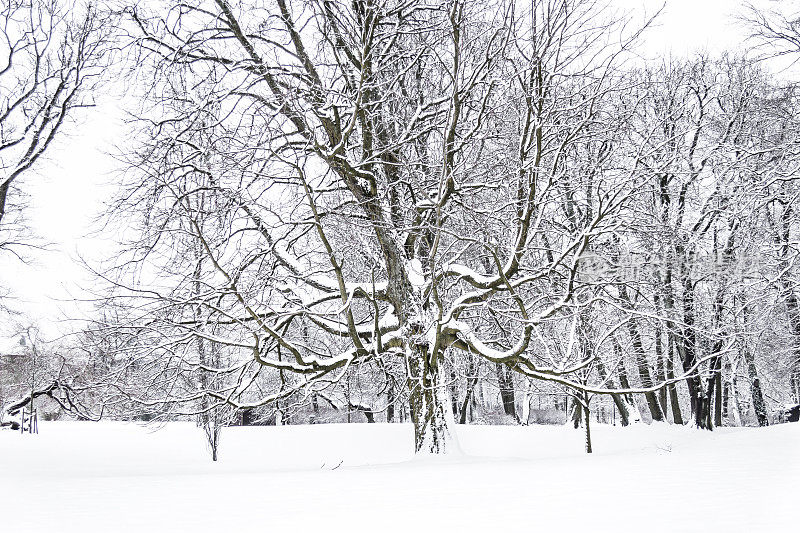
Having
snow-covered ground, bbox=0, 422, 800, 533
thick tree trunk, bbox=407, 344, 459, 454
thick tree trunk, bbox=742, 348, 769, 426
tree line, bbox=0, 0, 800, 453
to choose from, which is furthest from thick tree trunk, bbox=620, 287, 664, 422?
thick tree trunk, bbox=407, 344, 459, 454

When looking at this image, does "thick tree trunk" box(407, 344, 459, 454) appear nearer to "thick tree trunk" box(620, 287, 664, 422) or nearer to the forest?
the forest

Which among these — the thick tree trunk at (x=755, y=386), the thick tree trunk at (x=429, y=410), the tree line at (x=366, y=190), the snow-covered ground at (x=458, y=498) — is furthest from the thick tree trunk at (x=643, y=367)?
the thick tree trunk at (x=429, y=410)

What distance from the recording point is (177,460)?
15.0 metres

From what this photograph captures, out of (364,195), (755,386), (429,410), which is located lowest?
(755,386)

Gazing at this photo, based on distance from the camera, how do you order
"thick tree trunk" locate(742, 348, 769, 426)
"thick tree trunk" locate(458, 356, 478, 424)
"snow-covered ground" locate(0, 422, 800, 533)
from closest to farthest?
"snow-covered ground" locate(0, 422, 800, 533) → "thick tree trunk" locate(458, 356, 478, 424) → "thick tree trunk" locate(742, 348, 769, 426)

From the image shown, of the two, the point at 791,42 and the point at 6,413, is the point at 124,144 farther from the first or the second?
the point at 6,413

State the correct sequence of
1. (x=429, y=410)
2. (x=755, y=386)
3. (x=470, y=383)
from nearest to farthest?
(x=429, y=410), (x=470, y=383), (x=755, y=386)

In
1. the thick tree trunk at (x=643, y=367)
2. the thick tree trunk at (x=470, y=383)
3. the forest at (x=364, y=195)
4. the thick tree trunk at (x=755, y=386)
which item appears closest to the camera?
the forest at (x=364, y=195)

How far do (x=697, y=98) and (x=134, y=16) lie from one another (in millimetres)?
15492

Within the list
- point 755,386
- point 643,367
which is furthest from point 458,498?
point 755,386

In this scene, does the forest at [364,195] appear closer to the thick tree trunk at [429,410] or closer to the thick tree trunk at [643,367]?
the thick tree trunk at [429,410]

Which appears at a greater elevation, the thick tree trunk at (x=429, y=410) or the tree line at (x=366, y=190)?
the tree line at (x=366, y=190)

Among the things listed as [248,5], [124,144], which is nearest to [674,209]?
[248,5]

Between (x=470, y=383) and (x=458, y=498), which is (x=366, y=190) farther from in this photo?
(x=470, y=383)
